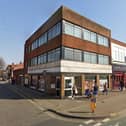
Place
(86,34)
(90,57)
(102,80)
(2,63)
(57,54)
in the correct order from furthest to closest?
(2,63) < (102,80) < (90,57) < (86,34) < (57,54)

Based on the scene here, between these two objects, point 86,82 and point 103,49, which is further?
point 103,49

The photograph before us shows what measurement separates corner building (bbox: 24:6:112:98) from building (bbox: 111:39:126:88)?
2.26 metres

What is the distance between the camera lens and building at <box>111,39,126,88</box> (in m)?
31.2

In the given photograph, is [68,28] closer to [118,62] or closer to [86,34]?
[86,34]

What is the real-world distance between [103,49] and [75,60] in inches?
303

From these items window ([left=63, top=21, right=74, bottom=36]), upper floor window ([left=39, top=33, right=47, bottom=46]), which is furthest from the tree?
window ([left=63, top=21, right=74, bottom=36])

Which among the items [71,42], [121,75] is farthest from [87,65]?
[121,75]

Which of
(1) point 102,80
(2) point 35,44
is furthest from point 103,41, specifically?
(2) point 35,44

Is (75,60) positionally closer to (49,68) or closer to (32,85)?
(49,68)

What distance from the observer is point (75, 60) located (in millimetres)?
22234

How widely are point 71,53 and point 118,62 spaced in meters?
14.9

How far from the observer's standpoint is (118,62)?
33.8m

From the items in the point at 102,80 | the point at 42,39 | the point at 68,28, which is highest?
the point at 42,39

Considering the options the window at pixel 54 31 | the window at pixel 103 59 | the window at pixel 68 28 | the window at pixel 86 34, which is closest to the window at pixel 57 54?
the window at pixel 54 31
